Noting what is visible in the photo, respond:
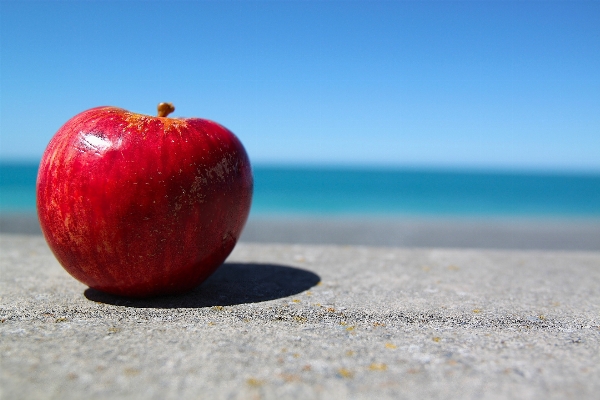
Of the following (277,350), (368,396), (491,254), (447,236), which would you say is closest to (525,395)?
(368,396)

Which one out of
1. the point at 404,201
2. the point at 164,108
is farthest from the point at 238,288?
the point at 404,201

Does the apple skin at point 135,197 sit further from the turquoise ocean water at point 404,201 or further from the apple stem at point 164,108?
the turquoise ocean water at point 404,201

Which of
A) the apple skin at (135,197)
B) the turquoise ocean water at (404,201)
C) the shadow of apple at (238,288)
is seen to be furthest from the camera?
the turquoise ocean water at (404,201)

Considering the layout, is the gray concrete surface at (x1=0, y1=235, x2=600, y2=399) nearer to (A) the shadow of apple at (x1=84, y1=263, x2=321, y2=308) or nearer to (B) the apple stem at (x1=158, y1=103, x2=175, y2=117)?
(A) the shadow of apple at (x1=84, y1=263, x2=321, y2=308)

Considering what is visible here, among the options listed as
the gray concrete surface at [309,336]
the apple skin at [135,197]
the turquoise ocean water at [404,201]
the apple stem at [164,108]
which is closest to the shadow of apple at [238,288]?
the gray concrete surface at [309,336]

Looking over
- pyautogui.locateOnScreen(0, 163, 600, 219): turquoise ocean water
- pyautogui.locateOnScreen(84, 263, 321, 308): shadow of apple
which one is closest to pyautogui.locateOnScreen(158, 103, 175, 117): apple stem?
pyautogui.locateOnScreen(84, 263, 321, 308): shadow of apple

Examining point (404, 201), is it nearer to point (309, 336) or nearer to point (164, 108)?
point (164, 108)

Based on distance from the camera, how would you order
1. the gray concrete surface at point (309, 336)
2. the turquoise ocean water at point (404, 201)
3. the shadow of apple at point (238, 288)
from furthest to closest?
the turquoise ocean water at point (404, 201)
the shadow of apple at point (238, 288)
the gray concrete surface at point (309, 336)

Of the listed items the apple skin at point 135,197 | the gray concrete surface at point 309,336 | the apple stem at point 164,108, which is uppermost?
the apple stem at point 164,108
